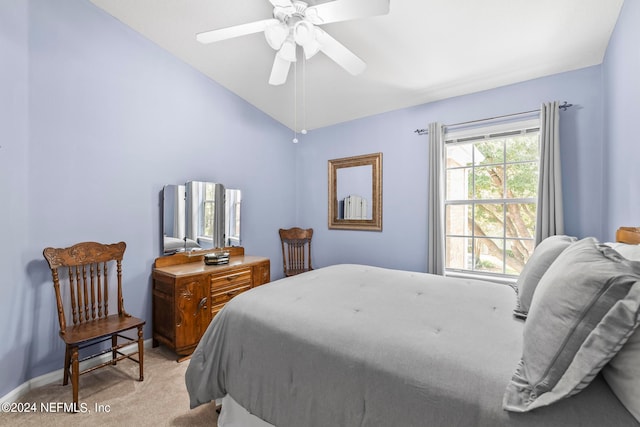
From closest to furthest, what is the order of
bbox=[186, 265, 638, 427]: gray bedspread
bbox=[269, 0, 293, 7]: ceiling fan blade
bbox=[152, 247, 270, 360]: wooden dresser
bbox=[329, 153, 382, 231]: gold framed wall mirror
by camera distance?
bbox=[186, 265, 638, 427]: gray bedspread, bbox=[269, 0, 293, 7]: ceiling fan blade, bbox=[152, 247, 270, 360]: wooden dresser, bbox=[329, 153, 382, 231]: gold framed wall mirror

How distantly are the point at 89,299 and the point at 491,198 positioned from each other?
3910mm

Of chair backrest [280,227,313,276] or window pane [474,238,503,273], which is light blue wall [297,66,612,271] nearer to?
chair backrest [280,227,313,276]

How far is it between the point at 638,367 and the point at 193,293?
266cm

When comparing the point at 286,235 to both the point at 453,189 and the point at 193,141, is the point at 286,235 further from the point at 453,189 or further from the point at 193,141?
the point at 453,189

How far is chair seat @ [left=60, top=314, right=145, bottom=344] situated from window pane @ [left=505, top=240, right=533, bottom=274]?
347 cm

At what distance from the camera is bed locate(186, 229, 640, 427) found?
837 mm

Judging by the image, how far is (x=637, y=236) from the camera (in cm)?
148

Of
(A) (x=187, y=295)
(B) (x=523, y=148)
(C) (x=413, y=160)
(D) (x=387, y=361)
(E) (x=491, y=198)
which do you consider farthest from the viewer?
(C) (x=413, y=160)

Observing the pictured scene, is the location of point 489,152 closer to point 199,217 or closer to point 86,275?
point 199,217

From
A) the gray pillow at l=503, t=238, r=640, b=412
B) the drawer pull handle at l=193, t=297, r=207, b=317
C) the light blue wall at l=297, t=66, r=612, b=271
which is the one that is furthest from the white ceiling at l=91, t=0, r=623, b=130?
the drawer pull handle at l=193, t=297, r=207, b=317

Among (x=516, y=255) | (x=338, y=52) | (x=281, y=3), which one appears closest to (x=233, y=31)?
(x=281, y=3)

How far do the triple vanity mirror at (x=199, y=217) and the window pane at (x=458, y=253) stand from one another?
2.55m

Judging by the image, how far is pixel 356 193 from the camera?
13.0 feet

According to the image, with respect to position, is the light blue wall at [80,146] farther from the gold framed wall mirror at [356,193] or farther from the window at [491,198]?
the window at [491,198]
